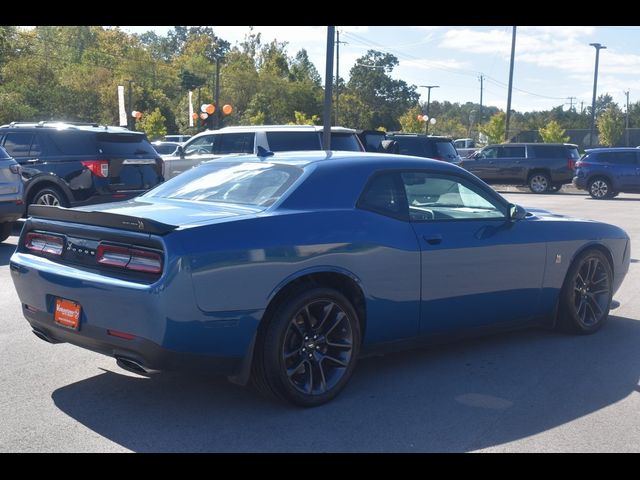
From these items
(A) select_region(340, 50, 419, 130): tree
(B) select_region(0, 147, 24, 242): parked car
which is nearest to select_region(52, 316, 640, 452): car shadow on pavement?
(B) select_region(0, 147, 24, 242): parked car

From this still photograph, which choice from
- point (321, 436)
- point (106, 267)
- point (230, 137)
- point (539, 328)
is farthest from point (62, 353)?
point (230, 137)

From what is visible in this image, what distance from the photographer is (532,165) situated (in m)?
29.1

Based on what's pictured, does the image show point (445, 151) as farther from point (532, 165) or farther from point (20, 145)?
point (20, 145)

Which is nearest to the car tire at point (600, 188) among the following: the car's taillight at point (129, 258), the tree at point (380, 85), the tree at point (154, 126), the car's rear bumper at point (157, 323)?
the car's rear bumper at point (157, 323)

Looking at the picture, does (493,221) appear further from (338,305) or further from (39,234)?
(39,234)

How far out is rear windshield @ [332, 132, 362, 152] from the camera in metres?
16.5

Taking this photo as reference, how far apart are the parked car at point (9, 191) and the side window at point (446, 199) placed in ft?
24.9

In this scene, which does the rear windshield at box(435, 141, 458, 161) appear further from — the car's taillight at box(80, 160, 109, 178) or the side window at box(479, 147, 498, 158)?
the car's taillight at box(80, 160, 109, 178)

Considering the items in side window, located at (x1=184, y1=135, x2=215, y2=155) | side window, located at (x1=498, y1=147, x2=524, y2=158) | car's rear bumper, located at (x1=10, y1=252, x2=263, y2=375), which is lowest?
side window, located at (x1=498, y1=147, x2=524, y2=158)

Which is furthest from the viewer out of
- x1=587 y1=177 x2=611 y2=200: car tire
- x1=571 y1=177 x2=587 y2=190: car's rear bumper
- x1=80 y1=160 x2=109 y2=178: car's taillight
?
x1=571 y1=177 x2=587 y2=190: car's rear bumper

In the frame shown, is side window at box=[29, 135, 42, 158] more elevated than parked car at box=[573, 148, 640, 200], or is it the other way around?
side window at box=[29, 135, 42, 158]

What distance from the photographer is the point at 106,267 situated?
492cm

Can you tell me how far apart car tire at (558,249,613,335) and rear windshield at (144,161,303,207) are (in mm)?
2720
